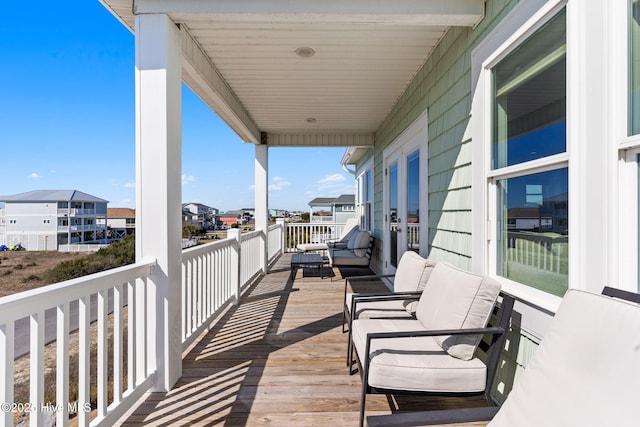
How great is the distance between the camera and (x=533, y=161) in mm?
1824

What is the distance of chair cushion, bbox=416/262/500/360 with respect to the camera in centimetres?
185

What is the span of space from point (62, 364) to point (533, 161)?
255cm

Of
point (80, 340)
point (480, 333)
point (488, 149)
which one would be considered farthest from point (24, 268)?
point (488, 149)

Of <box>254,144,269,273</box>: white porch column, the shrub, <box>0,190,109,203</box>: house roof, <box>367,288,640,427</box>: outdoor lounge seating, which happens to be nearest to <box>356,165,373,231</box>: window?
<box>254,144,269,273</box>: white porch column

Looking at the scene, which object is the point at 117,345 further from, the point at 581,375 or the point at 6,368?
the point at 581,375

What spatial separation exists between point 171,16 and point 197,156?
1591cm

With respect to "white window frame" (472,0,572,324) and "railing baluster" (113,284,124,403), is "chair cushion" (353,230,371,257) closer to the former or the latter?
"white window frame" (472,0,572,324)

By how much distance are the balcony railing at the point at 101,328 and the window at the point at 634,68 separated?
2.42m

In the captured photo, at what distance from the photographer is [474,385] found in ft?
5.70

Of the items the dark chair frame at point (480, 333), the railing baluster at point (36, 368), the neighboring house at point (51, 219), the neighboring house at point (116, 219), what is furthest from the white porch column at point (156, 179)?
the neighboring house at point (116, 219)

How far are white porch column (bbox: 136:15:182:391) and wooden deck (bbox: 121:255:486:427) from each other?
285 millimetres

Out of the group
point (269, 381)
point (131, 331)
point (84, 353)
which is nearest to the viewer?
point (84, 353)

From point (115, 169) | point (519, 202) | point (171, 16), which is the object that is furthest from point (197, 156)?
point (519, 202)

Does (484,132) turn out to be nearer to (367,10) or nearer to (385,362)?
(367,10)
